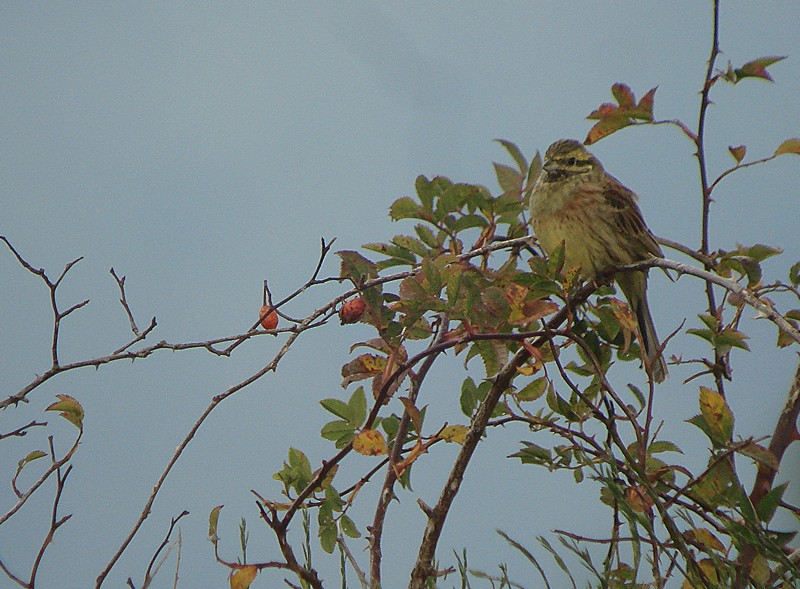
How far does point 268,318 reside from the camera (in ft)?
7.65

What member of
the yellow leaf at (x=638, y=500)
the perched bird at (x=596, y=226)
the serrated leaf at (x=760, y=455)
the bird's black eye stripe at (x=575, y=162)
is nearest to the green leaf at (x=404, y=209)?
the perched bird at (x=596, y=226)

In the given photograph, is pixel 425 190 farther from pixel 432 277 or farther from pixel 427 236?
pixel 432 277

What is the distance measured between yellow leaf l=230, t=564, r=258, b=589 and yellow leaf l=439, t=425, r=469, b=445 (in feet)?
→ 1.57

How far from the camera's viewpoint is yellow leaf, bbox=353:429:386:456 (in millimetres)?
1798

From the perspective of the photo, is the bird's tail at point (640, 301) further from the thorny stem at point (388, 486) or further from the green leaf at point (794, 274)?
the thorny stem at point (388, 486)

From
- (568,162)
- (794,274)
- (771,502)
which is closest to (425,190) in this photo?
(794,274)

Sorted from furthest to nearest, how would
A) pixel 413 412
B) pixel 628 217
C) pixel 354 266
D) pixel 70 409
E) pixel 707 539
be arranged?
pixel 628 217 → pixel 70 409 → pixel 707 539 → pixel 354 266 → pixel 413 412

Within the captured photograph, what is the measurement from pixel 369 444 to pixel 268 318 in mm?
655

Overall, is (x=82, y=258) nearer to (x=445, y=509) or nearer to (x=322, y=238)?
(x=322, y=238)

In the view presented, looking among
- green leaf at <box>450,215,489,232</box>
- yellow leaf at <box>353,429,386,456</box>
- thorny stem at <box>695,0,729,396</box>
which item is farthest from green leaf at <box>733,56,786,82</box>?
yellow leaf at <box>353,429,386,456</box>

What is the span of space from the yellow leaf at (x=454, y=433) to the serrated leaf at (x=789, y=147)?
1.03m

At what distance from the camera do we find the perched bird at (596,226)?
292 cm

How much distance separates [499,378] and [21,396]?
1200mm

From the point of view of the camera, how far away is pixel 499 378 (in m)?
1.91
